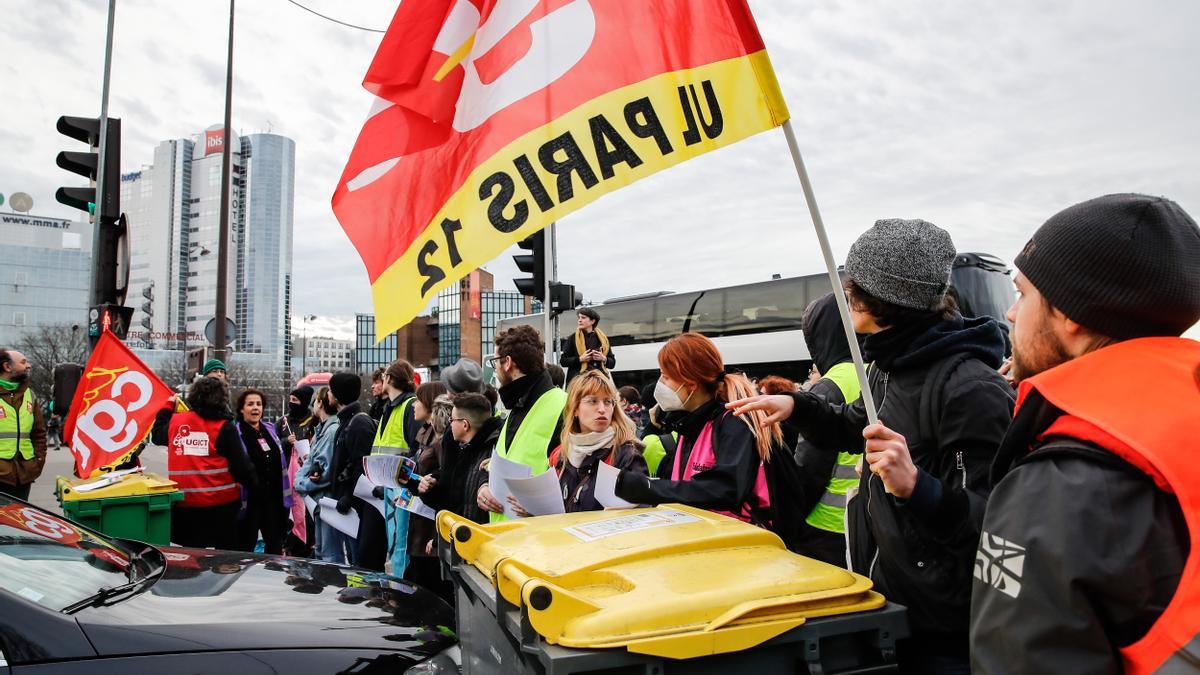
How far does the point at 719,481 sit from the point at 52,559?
2.47m

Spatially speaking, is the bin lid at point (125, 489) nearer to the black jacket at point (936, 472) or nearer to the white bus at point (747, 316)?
the black jacket at point (936, 472)

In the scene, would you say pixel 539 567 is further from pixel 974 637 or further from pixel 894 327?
pixel 894 327

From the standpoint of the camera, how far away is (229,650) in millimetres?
2459

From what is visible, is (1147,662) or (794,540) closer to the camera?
(1147,662)

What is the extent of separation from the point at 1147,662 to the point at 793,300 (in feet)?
56.4

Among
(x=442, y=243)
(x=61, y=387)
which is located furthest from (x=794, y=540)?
(x=61, y=387)

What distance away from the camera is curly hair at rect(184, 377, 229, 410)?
605cm

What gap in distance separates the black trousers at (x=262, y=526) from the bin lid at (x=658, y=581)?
4631 millimetres

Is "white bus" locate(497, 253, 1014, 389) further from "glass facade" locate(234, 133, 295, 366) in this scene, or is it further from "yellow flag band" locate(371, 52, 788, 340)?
"glass facade" locate(234, 133, 295, 366)

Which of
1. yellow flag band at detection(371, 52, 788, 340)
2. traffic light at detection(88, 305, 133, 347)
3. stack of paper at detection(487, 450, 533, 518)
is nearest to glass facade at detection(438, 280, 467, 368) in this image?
traffic light at detection(88, 305, 133, 347)

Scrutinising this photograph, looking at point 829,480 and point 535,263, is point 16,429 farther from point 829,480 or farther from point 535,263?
point 829,480

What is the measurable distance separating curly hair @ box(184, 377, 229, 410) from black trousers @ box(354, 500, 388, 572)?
1.41 m

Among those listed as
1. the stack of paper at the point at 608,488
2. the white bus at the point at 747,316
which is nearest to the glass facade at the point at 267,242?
the white bus at the point at 747,316

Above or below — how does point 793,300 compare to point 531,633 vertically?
above
